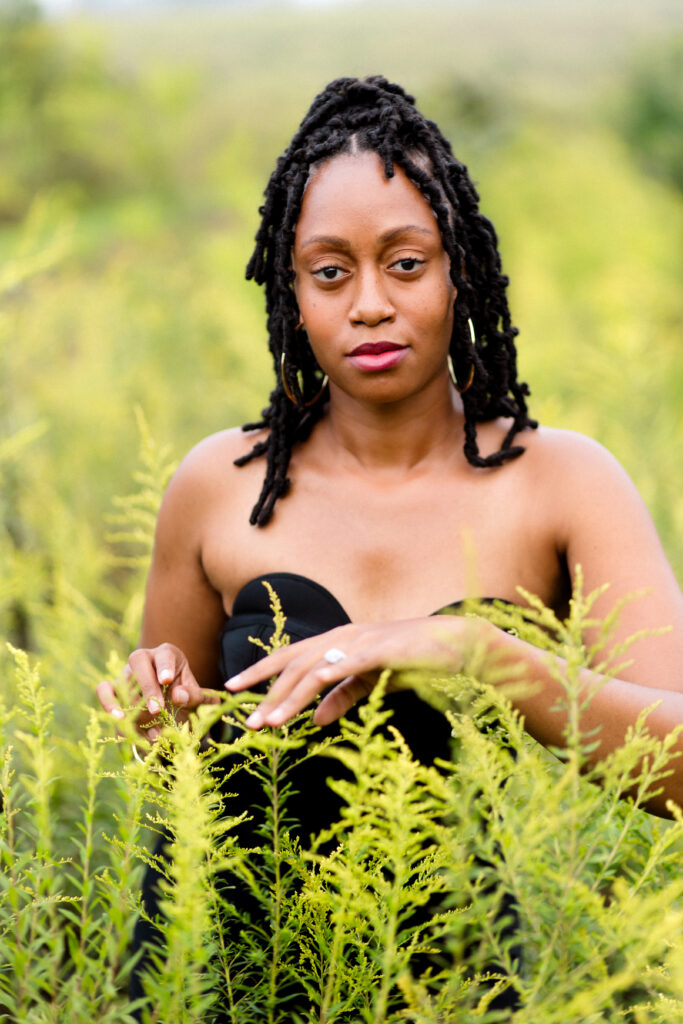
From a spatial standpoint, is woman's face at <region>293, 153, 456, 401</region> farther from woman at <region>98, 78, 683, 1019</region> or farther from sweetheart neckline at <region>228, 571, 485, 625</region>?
sweetheart neckline at <region>228, 571, 485, 625</region>

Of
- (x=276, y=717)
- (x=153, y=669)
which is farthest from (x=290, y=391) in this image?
(x=276, y=717)

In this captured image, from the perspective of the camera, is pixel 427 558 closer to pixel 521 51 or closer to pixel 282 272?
pixel 282 272

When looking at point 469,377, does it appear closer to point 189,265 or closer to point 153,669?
point 153,669

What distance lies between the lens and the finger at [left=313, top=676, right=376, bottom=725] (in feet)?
4.24

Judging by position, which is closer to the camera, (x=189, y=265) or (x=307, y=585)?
(x=307, y=585)

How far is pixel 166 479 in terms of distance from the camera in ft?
7.50

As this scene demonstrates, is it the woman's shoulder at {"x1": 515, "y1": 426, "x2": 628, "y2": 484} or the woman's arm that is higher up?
the woman's shoulder at {"x1": 515, "y1": 426, "x2": 628, "y2": 484}

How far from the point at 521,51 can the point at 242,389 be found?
73.6 ft

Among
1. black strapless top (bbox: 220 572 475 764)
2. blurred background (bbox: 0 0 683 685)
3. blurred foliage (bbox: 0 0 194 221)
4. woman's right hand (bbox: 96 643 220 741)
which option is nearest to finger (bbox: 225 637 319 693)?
woman's right hand (bbox: 96 643 220 741)

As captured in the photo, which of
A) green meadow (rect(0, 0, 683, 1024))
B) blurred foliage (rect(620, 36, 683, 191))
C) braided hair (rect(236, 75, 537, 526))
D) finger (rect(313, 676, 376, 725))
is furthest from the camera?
blurred foliage (rect(620, 36, 683, 191))

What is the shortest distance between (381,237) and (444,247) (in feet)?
0.42

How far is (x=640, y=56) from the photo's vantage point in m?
12.3

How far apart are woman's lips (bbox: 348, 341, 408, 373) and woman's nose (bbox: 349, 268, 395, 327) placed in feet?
0.12

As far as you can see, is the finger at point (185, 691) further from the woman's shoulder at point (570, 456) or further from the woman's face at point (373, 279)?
the woman's shoulder at point (570, 456)
